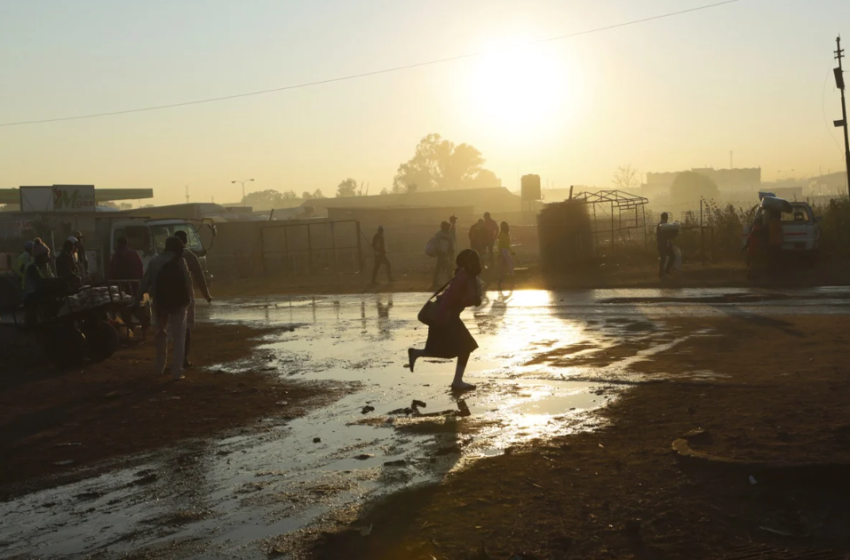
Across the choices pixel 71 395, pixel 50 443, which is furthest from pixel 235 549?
pixel 71 395

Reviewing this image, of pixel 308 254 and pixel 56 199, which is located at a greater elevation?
pixel 56 199

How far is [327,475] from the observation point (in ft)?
23.6

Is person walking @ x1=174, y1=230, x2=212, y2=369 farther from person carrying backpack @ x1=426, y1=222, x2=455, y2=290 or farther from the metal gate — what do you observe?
the metal gate

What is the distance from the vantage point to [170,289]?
40.0ft

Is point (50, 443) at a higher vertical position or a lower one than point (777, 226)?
lower

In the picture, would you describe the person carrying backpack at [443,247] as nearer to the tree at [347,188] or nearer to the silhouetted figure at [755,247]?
the silhouetted figure at [755,247]

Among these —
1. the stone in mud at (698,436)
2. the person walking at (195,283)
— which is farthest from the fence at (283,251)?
the stone in mud at (698,436)

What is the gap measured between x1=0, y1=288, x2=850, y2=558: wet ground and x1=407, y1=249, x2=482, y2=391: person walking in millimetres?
452

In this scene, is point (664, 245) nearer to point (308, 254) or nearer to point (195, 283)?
point (195, 283)

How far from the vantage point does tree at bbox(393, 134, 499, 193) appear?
151 meters

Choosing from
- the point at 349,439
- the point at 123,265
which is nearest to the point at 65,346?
the point at 123,265

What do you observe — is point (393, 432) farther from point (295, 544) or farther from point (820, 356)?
point (820, 356)

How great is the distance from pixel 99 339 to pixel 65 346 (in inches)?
21.6

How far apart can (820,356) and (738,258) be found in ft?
65.2
